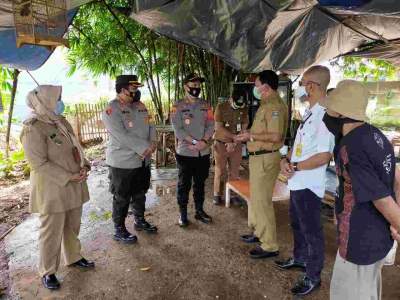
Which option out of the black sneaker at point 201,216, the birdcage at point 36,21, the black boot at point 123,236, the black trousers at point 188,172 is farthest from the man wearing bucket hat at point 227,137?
the birdcage at point 36,21

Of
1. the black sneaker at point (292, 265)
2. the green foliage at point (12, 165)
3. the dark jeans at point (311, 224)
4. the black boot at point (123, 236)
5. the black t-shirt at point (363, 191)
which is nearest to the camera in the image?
the black t-shirt at point (363, 191)

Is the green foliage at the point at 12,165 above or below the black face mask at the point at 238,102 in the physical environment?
below

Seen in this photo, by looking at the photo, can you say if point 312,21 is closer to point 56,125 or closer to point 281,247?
point 281,247

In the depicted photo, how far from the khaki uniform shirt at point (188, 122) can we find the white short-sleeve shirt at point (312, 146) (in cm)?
146

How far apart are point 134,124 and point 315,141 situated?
1.86 m

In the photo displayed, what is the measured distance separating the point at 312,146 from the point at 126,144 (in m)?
1.82

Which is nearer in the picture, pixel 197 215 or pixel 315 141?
pixel 315 141

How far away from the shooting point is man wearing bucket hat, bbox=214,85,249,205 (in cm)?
480

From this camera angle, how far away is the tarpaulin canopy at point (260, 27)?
2.89 metres

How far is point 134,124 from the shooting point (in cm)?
346

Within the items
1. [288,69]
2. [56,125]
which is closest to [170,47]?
[288,69]

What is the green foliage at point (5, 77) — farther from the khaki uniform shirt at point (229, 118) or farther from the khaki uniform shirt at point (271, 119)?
the khaki uniform shirt at point (271, 119)

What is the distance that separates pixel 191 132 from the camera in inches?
151

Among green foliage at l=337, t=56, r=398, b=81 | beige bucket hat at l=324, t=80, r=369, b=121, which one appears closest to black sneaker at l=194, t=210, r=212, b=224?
beige bucket hat at l=324, t=80, r=369, b=121
